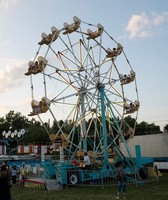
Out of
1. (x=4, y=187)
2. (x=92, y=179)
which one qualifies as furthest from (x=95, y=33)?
(x=4, y=187)

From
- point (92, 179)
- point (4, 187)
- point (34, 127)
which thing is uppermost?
point (34, 127)

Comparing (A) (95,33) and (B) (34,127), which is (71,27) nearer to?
(A) (95,33)

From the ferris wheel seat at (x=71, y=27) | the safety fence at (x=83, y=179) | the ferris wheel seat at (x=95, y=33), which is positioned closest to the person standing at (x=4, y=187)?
the safety fence at (x=83, y=179)

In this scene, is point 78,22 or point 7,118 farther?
point 7,118

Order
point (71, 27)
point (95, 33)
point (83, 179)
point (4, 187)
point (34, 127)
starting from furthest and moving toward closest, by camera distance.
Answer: point (34, 127)
point (95, 33)
point (71, 27)
point (83, 179)
point (4, 187)

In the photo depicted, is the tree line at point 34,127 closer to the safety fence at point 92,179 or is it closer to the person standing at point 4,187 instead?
the safety fence at point 92,179

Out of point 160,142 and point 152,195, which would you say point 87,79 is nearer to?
point 160,142

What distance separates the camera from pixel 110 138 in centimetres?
1945

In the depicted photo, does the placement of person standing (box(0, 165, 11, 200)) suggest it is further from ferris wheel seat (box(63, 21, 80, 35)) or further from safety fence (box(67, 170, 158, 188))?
ferris wheel seat (box(63, 21, 80, 35))

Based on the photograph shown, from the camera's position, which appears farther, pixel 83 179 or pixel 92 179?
pixel 92 179

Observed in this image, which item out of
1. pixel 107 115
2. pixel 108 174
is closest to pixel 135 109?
pixel 107 115

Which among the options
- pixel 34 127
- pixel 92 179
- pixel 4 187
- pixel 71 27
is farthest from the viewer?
pixel 34 127

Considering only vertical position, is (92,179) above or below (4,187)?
below

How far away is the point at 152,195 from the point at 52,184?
5.50 metres
